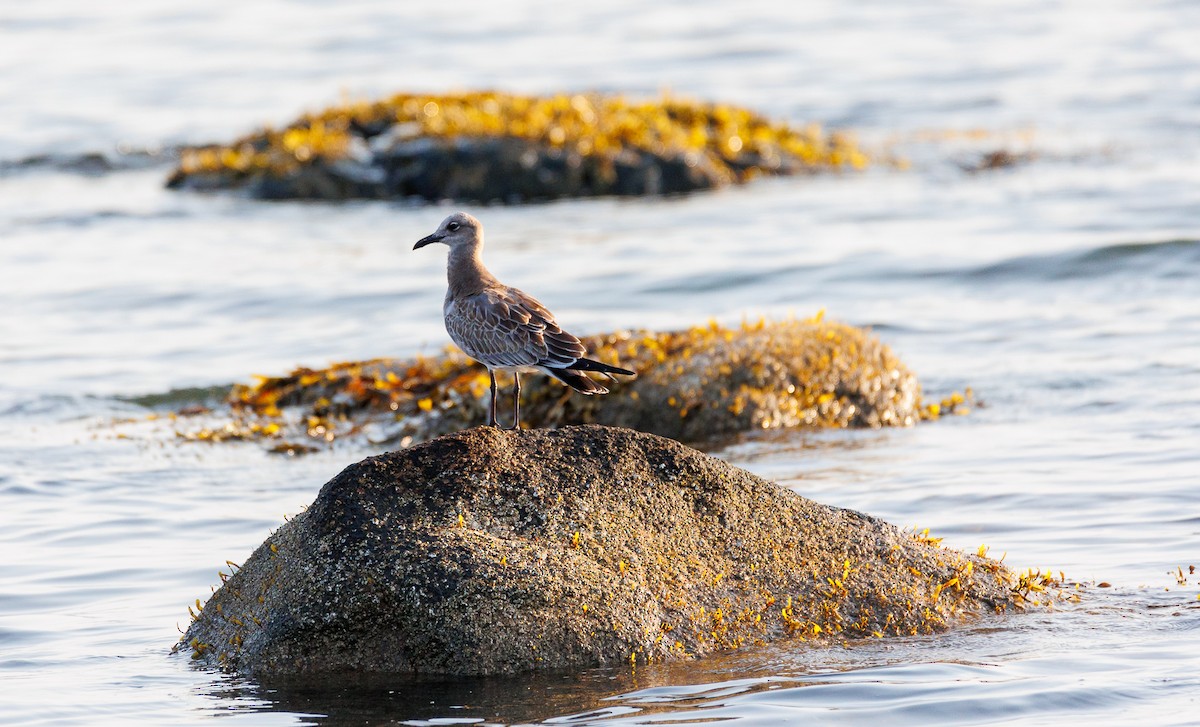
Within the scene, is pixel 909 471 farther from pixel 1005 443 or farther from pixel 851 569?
pixel 851 569

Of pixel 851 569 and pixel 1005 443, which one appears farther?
pixel 1005 443

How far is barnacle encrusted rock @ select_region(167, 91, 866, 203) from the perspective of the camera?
877 inches

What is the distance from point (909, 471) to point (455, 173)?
13194 millimetres

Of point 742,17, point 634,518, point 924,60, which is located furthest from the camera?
point 742,17

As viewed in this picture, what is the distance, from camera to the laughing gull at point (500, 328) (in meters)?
7.36

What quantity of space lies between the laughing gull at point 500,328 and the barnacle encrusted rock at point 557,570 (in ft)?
2.17

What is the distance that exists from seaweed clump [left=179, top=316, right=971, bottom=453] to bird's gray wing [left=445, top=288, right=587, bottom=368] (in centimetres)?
359

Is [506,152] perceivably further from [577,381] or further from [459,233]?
[577,381]

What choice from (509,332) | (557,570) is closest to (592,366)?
(509,332)

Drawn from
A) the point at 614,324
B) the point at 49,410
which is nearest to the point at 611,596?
the point at 49,410

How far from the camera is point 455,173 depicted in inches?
871

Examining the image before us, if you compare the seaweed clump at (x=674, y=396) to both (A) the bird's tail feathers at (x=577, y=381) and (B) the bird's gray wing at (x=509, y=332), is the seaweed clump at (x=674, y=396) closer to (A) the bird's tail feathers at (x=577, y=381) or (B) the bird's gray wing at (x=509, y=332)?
(B) the bird's gray wing at (x=509, y=332)

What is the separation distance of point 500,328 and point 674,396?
3984mm

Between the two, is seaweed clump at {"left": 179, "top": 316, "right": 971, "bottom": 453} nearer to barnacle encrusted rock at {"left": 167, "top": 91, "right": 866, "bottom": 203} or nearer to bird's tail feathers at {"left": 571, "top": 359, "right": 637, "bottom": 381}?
bird's tail feathers at {"left": 571, "top": 359, "right": 637, "bottom": 381}
